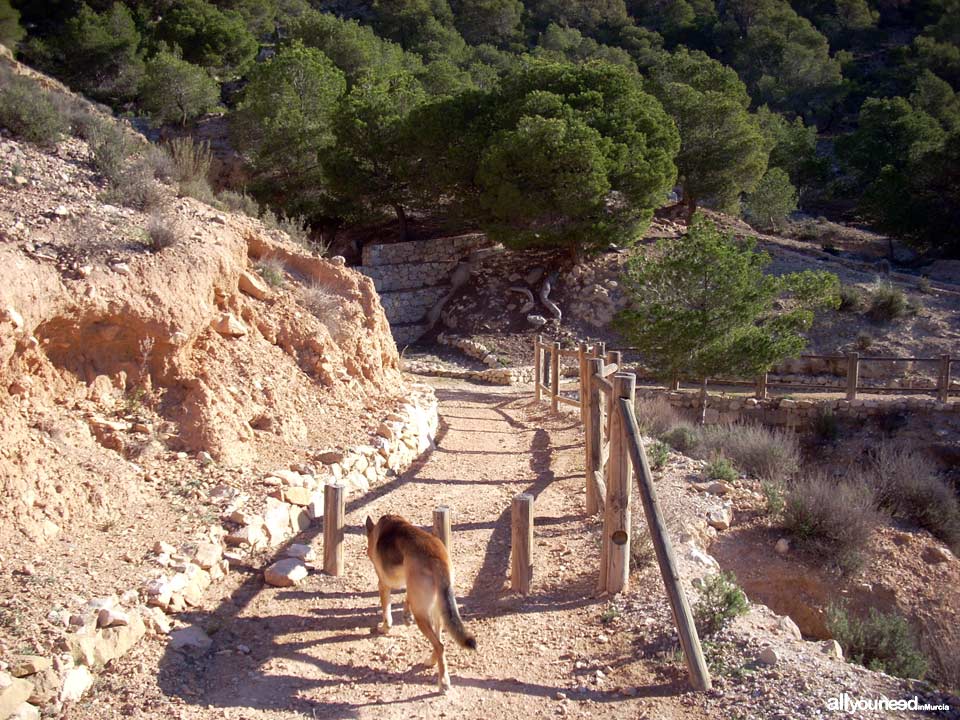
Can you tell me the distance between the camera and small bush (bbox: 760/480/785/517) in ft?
30.7

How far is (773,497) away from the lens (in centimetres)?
955

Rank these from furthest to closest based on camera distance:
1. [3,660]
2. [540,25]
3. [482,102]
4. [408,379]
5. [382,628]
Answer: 1. [540,25]
2. [482,102]
3. [408,379]
4. [382,628]
5. [3,660]

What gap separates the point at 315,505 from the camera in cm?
750

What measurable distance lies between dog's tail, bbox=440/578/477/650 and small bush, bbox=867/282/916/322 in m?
21.1

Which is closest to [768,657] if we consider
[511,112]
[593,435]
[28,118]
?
[593,435]

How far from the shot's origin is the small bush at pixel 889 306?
22.2 m

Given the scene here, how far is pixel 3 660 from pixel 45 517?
5.30 feet

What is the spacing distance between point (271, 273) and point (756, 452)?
7.33 m

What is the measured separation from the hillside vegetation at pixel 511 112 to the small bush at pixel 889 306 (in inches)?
270

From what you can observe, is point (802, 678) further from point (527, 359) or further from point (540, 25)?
point (540, 25)

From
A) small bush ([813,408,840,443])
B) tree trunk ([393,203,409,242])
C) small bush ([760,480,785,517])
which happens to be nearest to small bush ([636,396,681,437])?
small bush ([760,480,785,517])

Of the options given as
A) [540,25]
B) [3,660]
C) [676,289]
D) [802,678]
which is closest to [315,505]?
[3,660]

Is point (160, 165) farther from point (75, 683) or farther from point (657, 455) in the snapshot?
point (75, 683)

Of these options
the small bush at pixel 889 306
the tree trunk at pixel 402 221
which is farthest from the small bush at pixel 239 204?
the small bush at pixel 889 306
